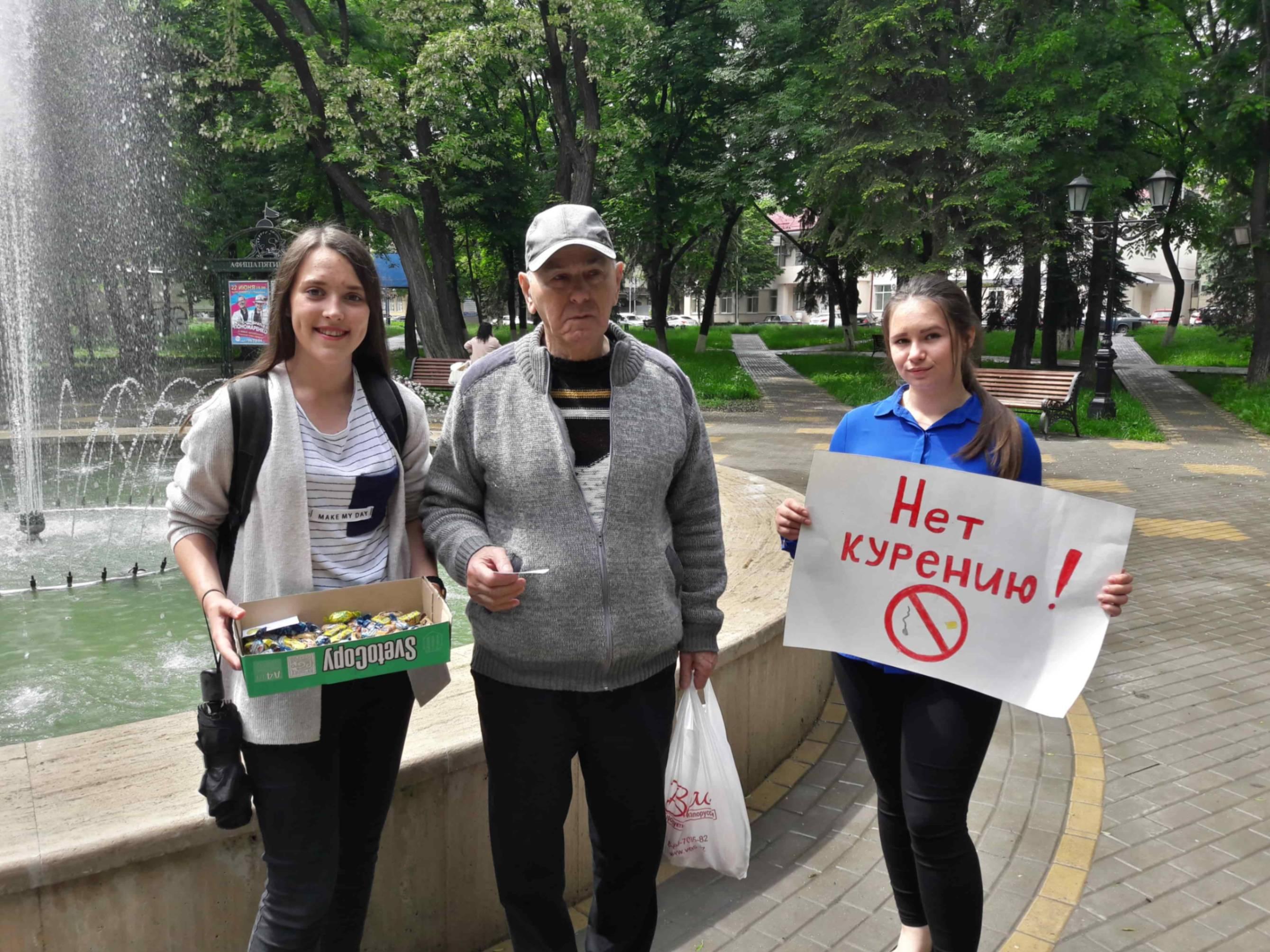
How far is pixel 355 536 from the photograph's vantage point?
2.20 metres

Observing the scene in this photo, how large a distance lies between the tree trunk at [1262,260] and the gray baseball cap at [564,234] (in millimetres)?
23776

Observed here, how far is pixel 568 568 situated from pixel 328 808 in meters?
0.73

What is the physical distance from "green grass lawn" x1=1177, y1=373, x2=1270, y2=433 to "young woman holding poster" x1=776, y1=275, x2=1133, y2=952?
17.1 m

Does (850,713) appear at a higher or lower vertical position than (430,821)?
higher

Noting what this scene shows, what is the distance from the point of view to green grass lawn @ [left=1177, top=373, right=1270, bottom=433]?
1786 centimetres

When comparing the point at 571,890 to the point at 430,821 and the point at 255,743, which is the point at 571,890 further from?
the point at 255,743

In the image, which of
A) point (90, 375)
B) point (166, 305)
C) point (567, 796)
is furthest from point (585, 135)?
point (166, 305)

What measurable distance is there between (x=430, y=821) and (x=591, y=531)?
1158 mm

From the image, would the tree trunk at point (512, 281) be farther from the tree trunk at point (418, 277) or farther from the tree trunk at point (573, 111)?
the tree trunk at point (573, 111)

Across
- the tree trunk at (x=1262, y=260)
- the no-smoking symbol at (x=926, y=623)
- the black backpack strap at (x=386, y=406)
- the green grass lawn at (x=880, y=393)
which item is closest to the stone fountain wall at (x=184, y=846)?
the black backpack strap at (x=386, y=406)

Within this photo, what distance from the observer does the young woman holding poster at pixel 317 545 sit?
6.70 ft

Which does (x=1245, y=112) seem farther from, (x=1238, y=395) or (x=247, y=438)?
(x=247, y=438)

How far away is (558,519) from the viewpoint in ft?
7.29

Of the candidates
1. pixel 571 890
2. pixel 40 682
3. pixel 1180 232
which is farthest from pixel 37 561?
pixel 1180 232
